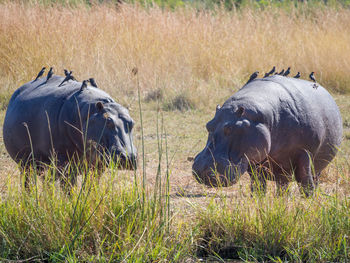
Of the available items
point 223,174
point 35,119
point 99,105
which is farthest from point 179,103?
point 223,174

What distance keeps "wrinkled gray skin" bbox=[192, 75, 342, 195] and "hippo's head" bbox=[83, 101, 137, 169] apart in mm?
409

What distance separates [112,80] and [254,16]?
3855mm

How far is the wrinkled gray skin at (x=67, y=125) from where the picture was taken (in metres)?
3.27

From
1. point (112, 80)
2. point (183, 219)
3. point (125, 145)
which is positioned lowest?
point (112, 80)

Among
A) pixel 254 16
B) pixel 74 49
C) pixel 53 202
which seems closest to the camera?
pixel 53 202

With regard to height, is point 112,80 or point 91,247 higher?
point 91,247

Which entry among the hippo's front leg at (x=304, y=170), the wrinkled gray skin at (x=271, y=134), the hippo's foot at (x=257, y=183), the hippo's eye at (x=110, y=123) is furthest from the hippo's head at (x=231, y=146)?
the hippo's eye at (x=110, y=123)

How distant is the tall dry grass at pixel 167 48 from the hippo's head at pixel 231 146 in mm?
4213

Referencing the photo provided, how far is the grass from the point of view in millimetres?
2543

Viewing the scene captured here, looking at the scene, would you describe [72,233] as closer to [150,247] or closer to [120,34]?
[150,247]

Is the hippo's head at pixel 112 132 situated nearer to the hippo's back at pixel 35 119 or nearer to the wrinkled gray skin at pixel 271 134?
the hippo's back at pixel 35 119

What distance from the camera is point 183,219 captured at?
2.84 m

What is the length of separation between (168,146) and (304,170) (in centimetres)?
242

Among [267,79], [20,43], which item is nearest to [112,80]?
[20,43]
